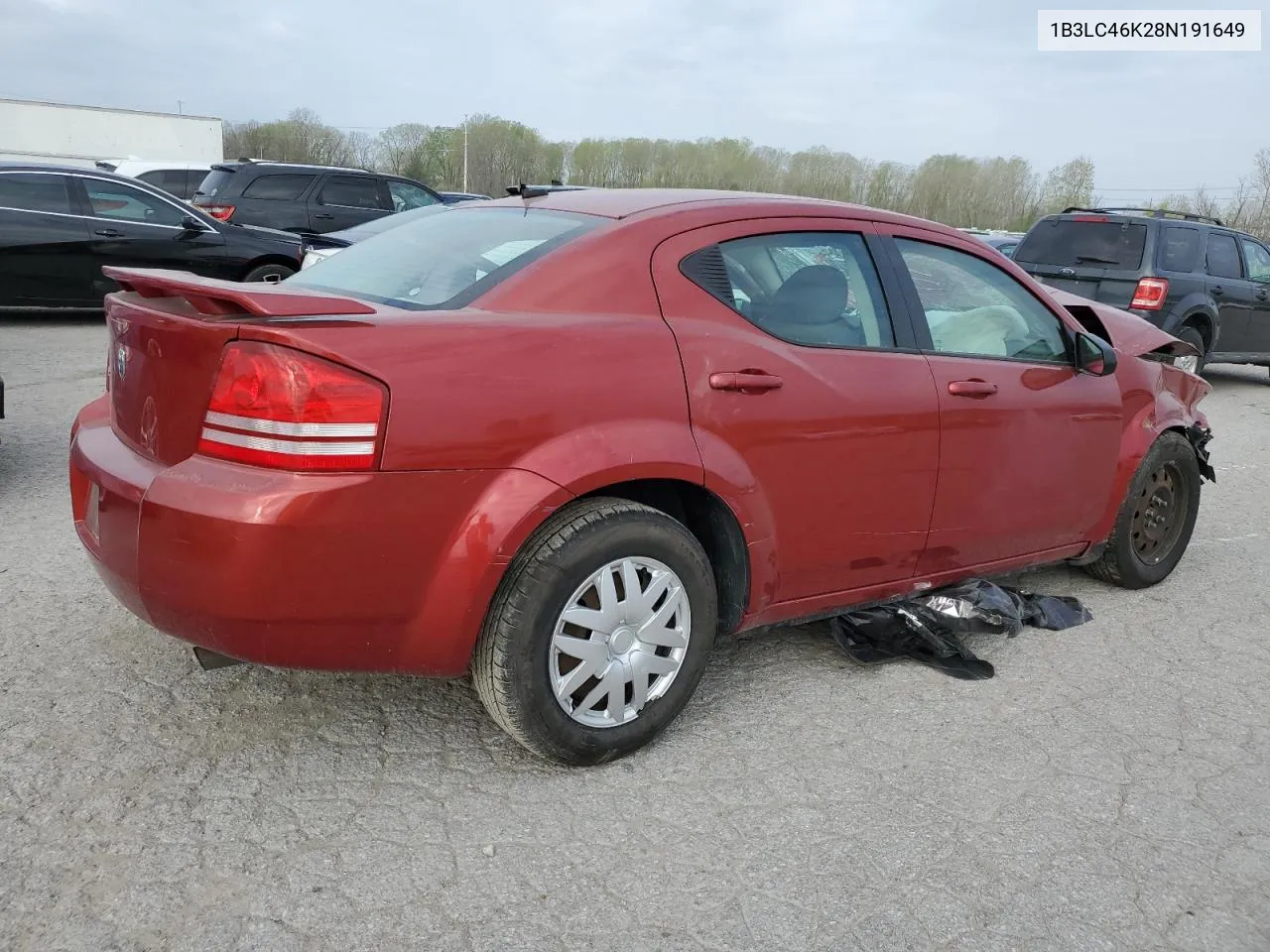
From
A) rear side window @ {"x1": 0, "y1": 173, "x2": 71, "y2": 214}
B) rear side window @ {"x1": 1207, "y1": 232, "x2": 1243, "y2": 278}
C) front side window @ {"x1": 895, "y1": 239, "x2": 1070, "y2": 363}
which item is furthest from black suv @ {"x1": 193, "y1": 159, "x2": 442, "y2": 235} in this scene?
front side window @ {"x1": 895, "y1": 239, "x2": 1070, "y2": 363}

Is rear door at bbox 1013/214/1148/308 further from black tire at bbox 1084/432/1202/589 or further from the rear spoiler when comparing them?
the rear spoiler

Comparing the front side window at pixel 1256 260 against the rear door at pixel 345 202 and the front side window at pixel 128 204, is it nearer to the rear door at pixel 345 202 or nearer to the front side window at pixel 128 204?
the rear door at pixel 345 202

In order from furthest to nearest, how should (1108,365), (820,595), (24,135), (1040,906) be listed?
(24,135) → (1108,365) → (820,595) → (1040,906)

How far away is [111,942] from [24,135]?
50677 millimetres

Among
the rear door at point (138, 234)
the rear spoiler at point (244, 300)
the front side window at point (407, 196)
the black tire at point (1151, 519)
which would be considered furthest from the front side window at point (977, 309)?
the front side window at point (407, 196)

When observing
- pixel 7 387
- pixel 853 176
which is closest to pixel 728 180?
pixel 853 176

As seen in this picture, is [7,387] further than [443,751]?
Yes

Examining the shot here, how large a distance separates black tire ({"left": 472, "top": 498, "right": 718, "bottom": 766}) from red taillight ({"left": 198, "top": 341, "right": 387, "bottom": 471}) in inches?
20.6

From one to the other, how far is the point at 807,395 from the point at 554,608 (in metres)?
1.03

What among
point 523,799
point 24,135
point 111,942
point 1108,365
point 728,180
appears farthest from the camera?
point 728,180

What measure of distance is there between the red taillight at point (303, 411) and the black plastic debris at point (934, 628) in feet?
6.70

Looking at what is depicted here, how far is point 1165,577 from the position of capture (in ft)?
16.2

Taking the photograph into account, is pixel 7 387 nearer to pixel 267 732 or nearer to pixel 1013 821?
pixel 267 732

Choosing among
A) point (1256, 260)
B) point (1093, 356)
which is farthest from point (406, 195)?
point (1093, 356)
